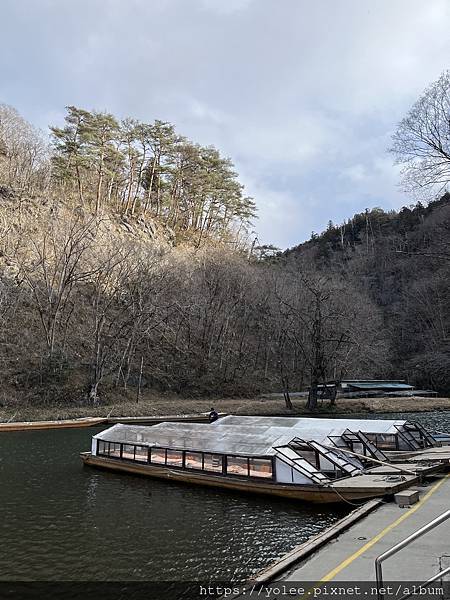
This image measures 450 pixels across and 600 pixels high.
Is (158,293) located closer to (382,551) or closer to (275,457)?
(275,457)

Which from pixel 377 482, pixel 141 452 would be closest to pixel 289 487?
pixel 377 482

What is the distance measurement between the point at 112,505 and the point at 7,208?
161 feet

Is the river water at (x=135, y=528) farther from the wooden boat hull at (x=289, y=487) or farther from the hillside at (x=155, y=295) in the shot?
the hillside at (x=155, y=295)

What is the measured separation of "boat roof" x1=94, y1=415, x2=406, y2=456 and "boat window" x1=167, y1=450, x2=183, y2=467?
27 centimetres

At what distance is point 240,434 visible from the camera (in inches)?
762

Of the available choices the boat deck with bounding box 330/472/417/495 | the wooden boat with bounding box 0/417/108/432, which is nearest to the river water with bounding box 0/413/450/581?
the boat deck with bounding box 330/472/417/495

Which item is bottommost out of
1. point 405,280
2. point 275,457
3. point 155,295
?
point 275,457

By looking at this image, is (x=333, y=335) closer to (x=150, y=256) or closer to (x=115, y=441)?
(x=150, y=256)

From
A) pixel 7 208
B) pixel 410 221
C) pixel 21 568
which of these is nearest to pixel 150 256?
pixel 7 208

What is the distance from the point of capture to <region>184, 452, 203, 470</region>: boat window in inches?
750

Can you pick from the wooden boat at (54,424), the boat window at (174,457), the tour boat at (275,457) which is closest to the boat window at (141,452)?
the tour boat at (275,457)

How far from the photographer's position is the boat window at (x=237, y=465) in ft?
58.4

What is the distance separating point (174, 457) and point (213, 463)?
2.44 metres

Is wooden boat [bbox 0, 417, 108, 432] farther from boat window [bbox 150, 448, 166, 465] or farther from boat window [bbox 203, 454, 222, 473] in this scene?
boat window [bbox 203, 454, 222, 473]
